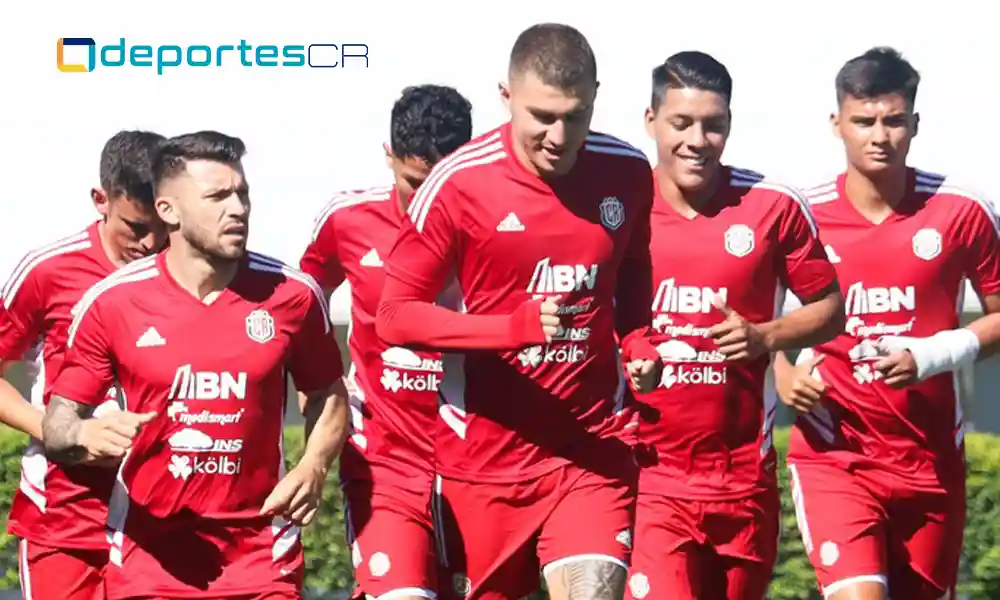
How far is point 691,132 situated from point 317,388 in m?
1.77

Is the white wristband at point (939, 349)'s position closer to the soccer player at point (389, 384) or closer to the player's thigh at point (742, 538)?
the player's thigh at point (742, 538)

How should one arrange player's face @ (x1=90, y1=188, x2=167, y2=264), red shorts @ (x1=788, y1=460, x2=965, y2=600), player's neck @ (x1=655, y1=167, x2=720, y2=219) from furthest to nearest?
red shorts @ (x1=788, y1=460, x2=965, y2=600) < player's neck @ (x1=655, y1=167, x2=720, y2=219) < player's face @ (x1=90, y1=188, x2=167, y2=264)

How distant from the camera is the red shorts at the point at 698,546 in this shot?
9.02m

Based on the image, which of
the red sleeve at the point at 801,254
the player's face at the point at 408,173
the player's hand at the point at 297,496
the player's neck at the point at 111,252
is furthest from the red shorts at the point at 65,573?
the red sleeve at the point at 801,254

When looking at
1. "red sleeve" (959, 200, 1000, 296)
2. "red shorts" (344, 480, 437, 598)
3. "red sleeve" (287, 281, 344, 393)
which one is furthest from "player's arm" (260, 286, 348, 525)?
"red sleeve" (959, 200, 1000, 296)

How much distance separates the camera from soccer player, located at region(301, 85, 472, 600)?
8.61 m

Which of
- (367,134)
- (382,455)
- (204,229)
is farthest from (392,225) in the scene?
(367,134)

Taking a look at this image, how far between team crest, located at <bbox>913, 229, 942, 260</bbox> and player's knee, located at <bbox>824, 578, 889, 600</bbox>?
1257 mm

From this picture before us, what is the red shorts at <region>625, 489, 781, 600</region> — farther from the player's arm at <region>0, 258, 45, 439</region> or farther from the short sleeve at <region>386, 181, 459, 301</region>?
the player's arm at <region>0, 258, 45, 439</region>

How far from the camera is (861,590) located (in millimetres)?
9258

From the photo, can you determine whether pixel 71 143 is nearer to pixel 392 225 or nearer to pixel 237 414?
pixel 392 225

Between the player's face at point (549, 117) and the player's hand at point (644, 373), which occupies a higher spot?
the player's face at point (549, 117)

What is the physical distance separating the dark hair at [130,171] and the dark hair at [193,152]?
399mm

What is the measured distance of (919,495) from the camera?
31.1ft
